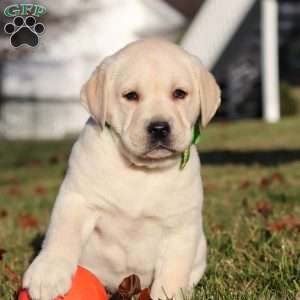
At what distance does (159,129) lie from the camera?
3172 mm

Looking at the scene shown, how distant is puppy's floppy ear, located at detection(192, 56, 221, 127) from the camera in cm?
344

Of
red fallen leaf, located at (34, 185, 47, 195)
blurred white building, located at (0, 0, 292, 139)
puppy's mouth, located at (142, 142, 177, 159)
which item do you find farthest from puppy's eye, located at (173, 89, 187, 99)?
blurred white building, located at (0, 0, 292, 139)

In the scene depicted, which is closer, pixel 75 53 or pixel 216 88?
pixel 216 88

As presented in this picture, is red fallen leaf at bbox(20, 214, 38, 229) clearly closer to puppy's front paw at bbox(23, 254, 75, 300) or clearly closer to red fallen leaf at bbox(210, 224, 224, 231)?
red fallen leaf at bbox(210, 224, 224, 231)

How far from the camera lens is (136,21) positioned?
25.4 metres

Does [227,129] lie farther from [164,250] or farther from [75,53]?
[164,250]

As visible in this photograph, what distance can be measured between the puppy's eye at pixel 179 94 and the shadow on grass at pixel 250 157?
614 centimetres

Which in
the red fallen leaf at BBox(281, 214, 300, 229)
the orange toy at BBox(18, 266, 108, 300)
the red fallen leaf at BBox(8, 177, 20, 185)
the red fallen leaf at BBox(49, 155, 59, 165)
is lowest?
the red fallen leaf at BBox(49, 155, 59, 165)

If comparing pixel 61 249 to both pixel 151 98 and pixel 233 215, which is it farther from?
pixel 233 215

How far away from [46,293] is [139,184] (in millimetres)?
678

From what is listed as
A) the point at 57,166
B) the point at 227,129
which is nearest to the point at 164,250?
the point at 57,166

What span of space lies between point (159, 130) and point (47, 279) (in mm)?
793

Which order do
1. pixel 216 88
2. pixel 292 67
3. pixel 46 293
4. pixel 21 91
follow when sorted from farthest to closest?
pixel 292 67 → pixel 21 91 → pixel 216 88 → pixel 46 293

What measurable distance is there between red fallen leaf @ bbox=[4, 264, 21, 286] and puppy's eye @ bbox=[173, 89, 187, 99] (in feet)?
4.12
